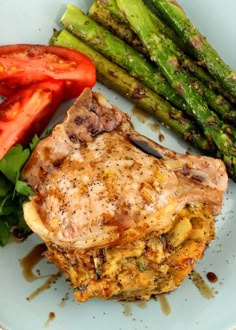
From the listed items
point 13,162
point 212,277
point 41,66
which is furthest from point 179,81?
point 212,277

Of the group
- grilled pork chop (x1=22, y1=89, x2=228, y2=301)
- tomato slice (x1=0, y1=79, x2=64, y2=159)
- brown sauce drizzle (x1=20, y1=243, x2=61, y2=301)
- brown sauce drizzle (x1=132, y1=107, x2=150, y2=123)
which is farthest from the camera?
brown sauce drizzle (x1=132, y1=107, x2=150, y2=123)

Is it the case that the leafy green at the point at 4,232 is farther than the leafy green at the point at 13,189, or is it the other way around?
the leafy green at the point at 4,232

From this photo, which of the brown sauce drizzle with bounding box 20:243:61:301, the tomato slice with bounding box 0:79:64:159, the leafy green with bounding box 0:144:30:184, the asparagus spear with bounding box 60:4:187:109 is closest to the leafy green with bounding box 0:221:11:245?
the brown sauce drizzle with bounding box 20:243:61:301

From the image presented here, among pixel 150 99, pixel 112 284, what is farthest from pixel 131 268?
pixel 150 99

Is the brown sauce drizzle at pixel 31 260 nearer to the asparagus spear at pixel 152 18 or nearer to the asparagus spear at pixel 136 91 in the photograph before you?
the asparagus spear at pixel 136 91

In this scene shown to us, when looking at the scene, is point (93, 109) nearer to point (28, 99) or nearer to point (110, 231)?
point (28, 99)

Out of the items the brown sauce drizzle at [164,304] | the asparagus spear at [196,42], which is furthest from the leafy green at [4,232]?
the asparagus spear at [196,42]

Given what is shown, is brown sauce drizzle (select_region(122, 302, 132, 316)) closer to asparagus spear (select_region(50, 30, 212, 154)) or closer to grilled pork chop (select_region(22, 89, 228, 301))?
grilled pork chop (select_region(22, 89, 228, 301))
